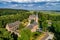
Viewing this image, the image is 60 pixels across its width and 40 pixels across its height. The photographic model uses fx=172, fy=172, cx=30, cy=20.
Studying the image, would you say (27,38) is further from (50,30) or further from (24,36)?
(50,30)

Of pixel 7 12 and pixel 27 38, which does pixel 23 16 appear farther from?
pixel 27 38

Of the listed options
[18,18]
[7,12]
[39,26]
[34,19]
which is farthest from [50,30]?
[7,12]

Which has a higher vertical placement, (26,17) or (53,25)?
(53,25)

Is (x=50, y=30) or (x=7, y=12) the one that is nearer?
(x=50, y=30)

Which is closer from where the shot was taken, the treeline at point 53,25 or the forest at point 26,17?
the forest at point 26,17

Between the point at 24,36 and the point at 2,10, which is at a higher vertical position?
the point at 24,36

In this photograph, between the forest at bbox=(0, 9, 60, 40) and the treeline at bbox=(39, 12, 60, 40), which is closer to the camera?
the forest at bbox=(0, 9, 60, 40)

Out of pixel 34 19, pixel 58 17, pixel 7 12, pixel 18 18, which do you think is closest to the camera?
pixel 34 19

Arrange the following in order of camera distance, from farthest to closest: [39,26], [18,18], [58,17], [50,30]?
[58,17], [18,18], [39,26], [50,30]

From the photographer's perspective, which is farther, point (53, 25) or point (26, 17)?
point (26, 17)

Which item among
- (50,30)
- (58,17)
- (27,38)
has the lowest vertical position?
(58,17)

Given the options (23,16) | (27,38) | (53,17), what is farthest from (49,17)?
(27,38)
